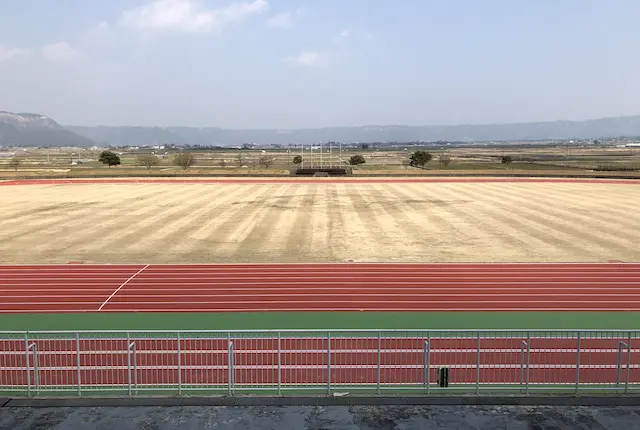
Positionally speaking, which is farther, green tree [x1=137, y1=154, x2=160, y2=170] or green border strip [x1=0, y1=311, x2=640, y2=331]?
green tree [x1=137, y1=154, x2=160, y2=170]

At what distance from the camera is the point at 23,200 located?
44.9 metres

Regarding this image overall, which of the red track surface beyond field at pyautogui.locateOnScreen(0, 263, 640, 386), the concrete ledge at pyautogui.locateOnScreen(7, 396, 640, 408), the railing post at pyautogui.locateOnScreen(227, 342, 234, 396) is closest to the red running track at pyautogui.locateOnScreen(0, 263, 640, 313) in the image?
the red track surface beyond field at pyautogui.locateOnScreen(0, 263, 640, 386)

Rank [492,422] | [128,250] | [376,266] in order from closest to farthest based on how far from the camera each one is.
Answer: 1. [492,422]
2. [376,266]
3. [128,250]

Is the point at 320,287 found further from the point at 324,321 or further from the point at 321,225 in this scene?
the point at 321,225

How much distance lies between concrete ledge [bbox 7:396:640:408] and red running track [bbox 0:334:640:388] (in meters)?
0.83

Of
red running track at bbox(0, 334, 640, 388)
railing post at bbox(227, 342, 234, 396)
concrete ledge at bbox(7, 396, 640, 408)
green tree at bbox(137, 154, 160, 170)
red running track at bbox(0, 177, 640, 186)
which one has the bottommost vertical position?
red running track at bbox(0, 334, 640, 388)

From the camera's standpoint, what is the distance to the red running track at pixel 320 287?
55.7 ft

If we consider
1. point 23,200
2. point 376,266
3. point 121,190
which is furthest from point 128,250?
point 121,190

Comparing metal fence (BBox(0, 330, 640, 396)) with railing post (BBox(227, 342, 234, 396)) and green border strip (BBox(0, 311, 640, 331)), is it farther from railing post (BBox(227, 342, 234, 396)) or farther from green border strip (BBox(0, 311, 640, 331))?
green border strip (BBox(0, 311, 640, 331))

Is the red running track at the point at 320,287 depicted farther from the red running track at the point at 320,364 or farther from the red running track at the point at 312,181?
the red running track at the point at 312,181

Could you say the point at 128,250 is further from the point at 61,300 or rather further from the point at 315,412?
the point at 315,412

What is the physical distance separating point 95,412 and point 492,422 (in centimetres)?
679

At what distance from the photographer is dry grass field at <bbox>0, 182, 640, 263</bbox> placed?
78.2 ft

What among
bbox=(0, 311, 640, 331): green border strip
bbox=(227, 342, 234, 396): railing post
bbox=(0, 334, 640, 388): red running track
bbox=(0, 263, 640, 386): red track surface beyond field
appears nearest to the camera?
bbox=(227, 342, 234, 396): railing post
